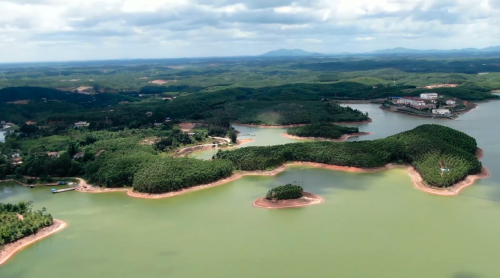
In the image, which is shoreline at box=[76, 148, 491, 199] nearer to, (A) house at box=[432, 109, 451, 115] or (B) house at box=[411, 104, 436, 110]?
(A) house at box=[432, 109, 451, 115]

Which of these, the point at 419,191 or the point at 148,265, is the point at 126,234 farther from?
the point at 419,191

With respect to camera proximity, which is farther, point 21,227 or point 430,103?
point 430,103

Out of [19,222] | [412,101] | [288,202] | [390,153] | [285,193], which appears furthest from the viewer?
[412,101]

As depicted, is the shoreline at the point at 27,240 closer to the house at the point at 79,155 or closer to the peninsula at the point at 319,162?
the peninsula at the point at 319,162

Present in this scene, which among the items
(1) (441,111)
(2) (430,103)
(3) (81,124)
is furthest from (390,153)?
(3) (81,124)

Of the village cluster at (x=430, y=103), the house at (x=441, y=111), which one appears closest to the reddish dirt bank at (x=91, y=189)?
the house at (x=441, y=111)

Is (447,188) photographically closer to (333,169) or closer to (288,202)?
(333,169)
